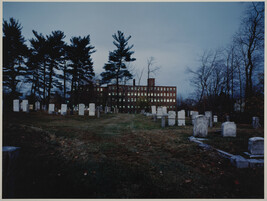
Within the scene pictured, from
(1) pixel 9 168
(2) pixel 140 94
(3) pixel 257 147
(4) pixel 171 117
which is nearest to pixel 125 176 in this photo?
(1) pixel 9 168

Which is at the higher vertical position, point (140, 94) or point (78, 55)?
point (78, 55)

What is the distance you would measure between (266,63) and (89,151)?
549cm

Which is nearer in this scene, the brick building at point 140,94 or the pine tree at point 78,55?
the pine tree at point 78,55

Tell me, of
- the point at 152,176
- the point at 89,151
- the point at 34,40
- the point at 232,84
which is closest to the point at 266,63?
the point at 152,176

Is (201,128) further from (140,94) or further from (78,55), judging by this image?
(140,94)

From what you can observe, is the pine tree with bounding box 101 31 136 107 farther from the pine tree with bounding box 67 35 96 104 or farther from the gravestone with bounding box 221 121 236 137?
the gravestone with bounding box 221 121 236 137

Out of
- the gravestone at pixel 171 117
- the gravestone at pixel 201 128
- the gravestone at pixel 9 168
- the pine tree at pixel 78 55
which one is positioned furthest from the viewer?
the pine tree at pixel 78 55

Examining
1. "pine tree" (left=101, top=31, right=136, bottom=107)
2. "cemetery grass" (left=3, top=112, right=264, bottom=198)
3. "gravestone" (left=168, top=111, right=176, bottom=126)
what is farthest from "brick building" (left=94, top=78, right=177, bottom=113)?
"cemetery grass" (left=3, top=112, right=264, bottom=198)

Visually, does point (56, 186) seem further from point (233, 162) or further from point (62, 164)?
point (233, 162)

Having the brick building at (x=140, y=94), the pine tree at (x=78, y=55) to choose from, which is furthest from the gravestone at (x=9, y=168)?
the brick building at (x=140, y=94)

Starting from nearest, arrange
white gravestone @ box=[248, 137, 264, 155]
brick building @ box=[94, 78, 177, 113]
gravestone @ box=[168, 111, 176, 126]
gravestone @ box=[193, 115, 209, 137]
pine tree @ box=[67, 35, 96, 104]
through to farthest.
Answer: white gravestone @ box=[248, 137, 264, 155] < gravestone @ box=[193, 115, 209, 137] < gravestone @ box=[168, 111, 176, 126] < pine tree @ box=[67, 35, 96, 104] < brick building @ box=[94, 78, 177, 113]

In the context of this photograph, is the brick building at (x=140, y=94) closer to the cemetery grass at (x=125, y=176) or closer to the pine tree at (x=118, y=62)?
the pine tree at (x=118, y=62)

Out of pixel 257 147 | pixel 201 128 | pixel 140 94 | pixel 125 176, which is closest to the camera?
pixel 125 176

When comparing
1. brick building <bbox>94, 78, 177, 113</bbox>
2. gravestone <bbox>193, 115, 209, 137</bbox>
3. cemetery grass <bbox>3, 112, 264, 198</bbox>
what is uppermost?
brick building <bbox>94, 78, 177, 113</bbox>
